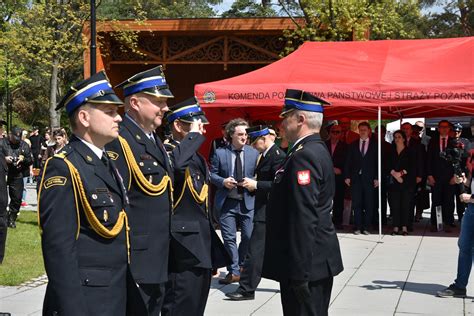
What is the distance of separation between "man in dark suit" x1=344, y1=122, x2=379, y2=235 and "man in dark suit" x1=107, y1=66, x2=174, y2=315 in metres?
9.29

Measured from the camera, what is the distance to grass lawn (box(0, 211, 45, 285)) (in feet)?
30.1

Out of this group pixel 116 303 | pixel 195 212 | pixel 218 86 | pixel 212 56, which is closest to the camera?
pixel 116 303

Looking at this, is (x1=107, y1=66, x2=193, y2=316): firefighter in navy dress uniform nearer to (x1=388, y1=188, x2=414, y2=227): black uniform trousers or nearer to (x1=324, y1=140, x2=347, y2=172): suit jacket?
(x1=388, y1=188, x2=414, y2=227): black uniform trousers

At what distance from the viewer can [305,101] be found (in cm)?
501

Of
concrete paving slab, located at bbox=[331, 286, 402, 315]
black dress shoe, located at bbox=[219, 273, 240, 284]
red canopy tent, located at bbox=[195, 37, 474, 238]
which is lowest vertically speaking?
concrete paving slab, located at bbox=[331, 286, 402, 315]

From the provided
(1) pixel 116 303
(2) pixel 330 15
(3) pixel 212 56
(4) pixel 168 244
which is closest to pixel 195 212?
(4) pixel 168 244

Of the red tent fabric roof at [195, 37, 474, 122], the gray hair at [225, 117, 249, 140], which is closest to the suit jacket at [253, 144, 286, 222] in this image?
the gray hair at [225, 117, 249, 140]

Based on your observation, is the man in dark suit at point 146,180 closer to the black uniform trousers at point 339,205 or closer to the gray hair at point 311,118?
the gray hair at point 311,118

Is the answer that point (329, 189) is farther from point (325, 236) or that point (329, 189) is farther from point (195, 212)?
point (195, 212)

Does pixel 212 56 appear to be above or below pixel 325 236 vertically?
above

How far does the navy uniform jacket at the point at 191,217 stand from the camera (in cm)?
511

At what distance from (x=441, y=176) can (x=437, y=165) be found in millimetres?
213

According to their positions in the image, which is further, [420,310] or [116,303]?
[420,310]

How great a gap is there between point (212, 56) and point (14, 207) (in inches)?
449
